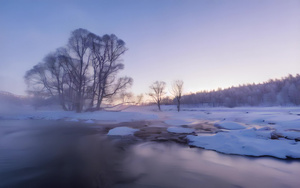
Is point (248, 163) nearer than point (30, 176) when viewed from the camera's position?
No

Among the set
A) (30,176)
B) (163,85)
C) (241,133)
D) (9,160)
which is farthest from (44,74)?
(163,85)

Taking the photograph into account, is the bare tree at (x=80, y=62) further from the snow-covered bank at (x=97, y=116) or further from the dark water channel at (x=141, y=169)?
the dark water channel at (x=141, y=169)

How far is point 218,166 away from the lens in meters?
3.97

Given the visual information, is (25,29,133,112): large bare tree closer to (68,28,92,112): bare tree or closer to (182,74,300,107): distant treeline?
(68,28,92,112): bare tree

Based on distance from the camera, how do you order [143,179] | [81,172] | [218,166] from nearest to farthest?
[143,179]
[81,172]
[218,166]

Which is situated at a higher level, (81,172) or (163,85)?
(163,85)

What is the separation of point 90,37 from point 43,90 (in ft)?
37.8

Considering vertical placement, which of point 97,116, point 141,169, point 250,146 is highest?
point 97,116

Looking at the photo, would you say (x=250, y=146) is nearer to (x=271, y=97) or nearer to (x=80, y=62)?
(x=80, y=62)

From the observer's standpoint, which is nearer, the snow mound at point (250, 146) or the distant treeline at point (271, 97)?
the snow mound at point (250, 146)

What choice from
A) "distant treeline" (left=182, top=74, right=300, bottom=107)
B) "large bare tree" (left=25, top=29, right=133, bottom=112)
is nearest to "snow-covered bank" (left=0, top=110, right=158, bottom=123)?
"large bare tree" (left=25, top=29, right=133, bottom=112)

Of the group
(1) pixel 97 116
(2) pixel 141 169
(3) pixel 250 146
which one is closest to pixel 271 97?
(1) pixel 97 116

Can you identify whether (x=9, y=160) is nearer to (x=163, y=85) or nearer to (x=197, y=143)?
(x=197, y=143)

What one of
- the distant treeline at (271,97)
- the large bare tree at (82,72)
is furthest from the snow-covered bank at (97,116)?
the distant treeline at (271,97)
